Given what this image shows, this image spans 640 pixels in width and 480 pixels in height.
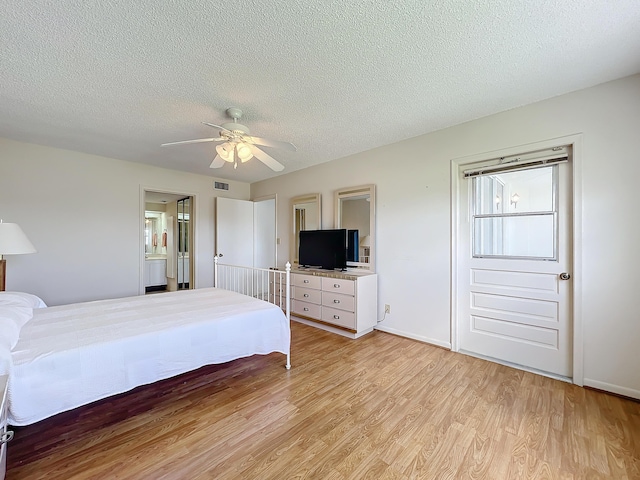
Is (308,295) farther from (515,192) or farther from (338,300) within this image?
Answer: (515,192)

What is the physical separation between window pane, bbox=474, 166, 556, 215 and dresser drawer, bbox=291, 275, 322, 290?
81.0 inches

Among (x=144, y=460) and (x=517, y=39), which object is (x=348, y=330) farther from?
(x=517, y=39)

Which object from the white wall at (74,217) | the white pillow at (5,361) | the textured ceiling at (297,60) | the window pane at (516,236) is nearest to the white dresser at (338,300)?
the window pane at (516,236)

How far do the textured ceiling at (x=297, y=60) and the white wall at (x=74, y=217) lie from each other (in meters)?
0.68

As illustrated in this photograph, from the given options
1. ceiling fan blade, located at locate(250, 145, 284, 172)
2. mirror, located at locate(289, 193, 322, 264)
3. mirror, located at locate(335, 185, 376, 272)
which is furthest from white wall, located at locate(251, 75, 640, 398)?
ceiling fan blade, located at locate(250, 145, 284, 172)

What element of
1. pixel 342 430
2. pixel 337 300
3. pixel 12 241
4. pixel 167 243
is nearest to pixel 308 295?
pixel 337 300

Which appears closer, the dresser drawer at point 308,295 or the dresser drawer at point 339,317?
the dresser drawer at point 339,317

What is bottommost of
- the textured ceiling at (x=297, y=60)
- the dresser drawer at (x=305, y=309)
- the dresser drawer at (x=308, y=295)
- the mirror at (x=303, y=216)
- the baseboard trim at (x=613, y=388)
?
the baseboard trim at (x=613, y=388)

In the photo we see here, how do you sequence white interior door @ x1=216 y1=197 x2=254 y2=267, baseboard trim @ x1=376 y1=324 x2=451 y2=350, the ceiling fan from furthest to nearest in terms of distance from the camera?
white interior door @ x1=216 y1=197 x2=254 y2=267 → baseboard trim @ x1=376 y1=324 x2=451 y2=350 → the ceiling fan

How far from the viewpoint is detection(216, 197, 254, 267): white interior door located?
492cm

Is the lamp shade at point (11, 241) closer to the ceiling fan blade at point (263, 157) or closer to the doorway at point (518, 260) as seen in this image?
the ceiling fan blade at point (263, 157)

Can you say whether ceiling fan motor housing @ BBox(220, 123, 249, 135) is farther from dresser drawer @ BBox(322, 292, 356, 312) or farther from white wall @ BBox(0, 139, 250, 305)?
white wall @ BBox(0, 139, 250, 305)

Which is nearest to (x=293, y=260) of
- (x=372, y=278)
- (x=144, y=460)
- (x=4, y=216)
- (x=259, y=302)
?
(x=372, y=278)

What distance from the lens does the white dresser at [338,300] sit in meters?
3.28
